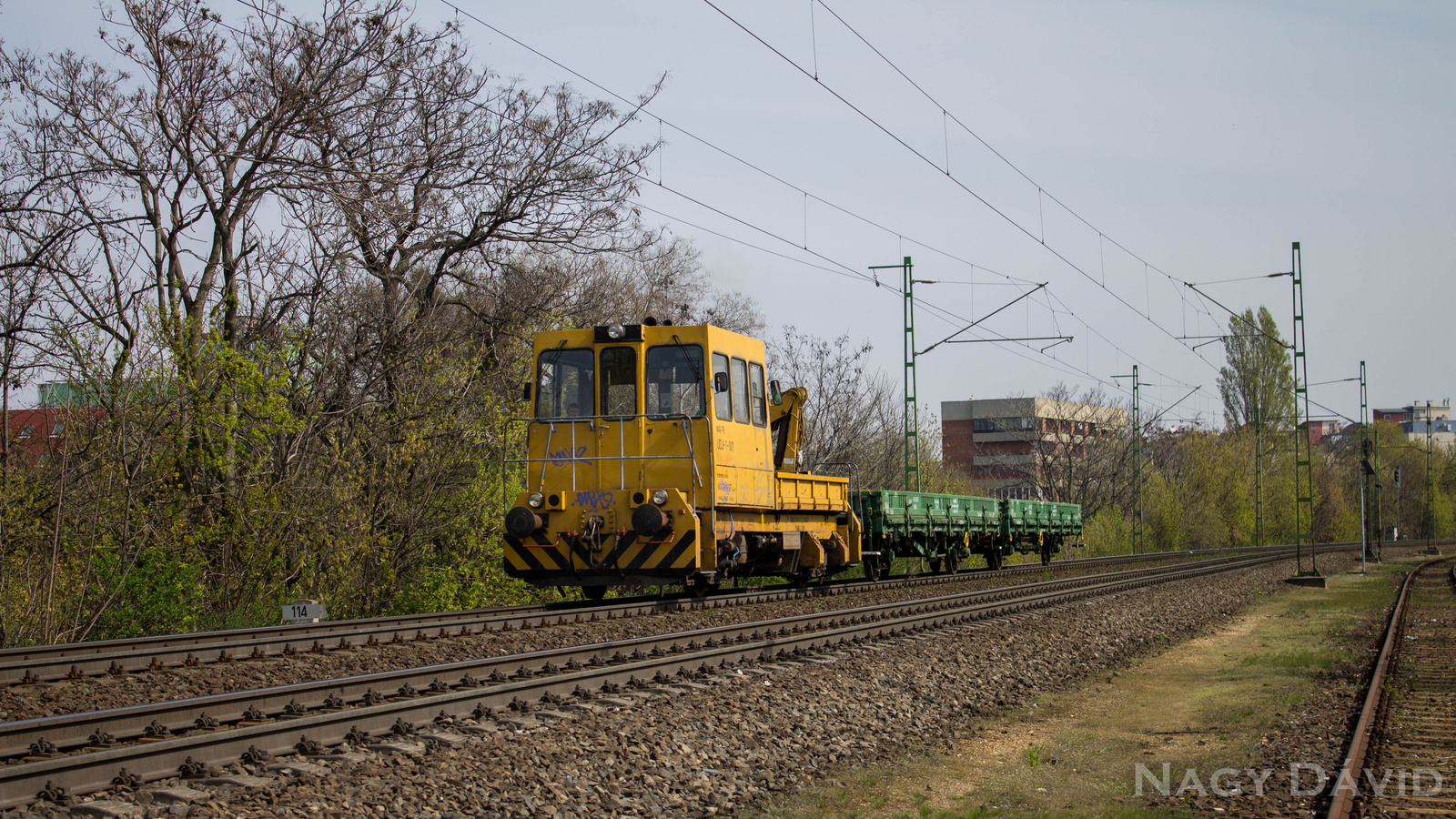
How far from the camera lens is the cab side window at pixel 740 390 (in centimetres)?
1510

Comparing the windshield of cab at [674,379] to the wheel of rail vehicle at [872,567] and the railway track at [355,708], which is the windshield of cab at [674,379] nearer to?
the railway track at [355,708]

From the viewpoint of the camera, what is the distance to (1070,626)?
13.7 metres

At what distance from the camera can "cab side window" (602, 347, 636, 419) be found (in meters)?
14.5

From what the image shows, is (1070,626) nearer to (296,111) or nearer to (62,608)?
(62,608)

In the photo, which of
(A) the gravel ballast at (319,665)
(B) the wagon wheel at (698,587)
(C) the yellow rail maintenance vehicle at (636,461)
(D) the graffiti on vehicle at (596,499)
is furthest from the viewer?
(B) the wagon wheel at (698,587)

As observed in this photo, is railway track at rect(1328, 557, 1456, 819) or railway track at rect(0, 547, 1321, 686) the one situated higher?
railway track at rect(0, 547, 1321, 686)

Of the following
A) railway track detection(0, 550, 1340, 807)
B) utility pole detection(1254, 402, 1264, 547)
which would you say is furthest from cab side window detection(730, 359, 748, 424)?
utility pole detection(1254, 402, 1264, 547)

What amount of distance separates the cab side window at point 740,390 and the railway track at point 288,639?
2572 mm

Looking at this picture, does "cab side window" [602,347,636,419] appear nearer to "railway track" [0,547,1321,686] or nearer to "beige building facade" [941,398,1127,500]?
"railway track" [0,547,1321,686]

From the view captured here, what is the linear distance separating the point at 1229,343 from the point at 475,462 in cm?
6845

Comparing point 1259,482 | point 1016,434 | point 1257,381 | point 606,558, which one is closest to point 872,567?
point 606,558

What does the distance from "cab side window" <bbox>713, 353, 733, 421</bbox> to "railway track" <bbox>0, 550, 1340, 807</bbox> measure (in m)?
3.50

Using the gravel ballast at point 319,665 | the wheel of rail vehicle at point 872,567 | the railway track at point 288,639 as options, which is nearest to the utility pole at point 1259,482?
the wheel of rail vehicle at point 872,567

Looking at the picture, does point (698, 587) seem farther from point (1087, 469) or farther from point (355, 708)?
point (1087, 469)
